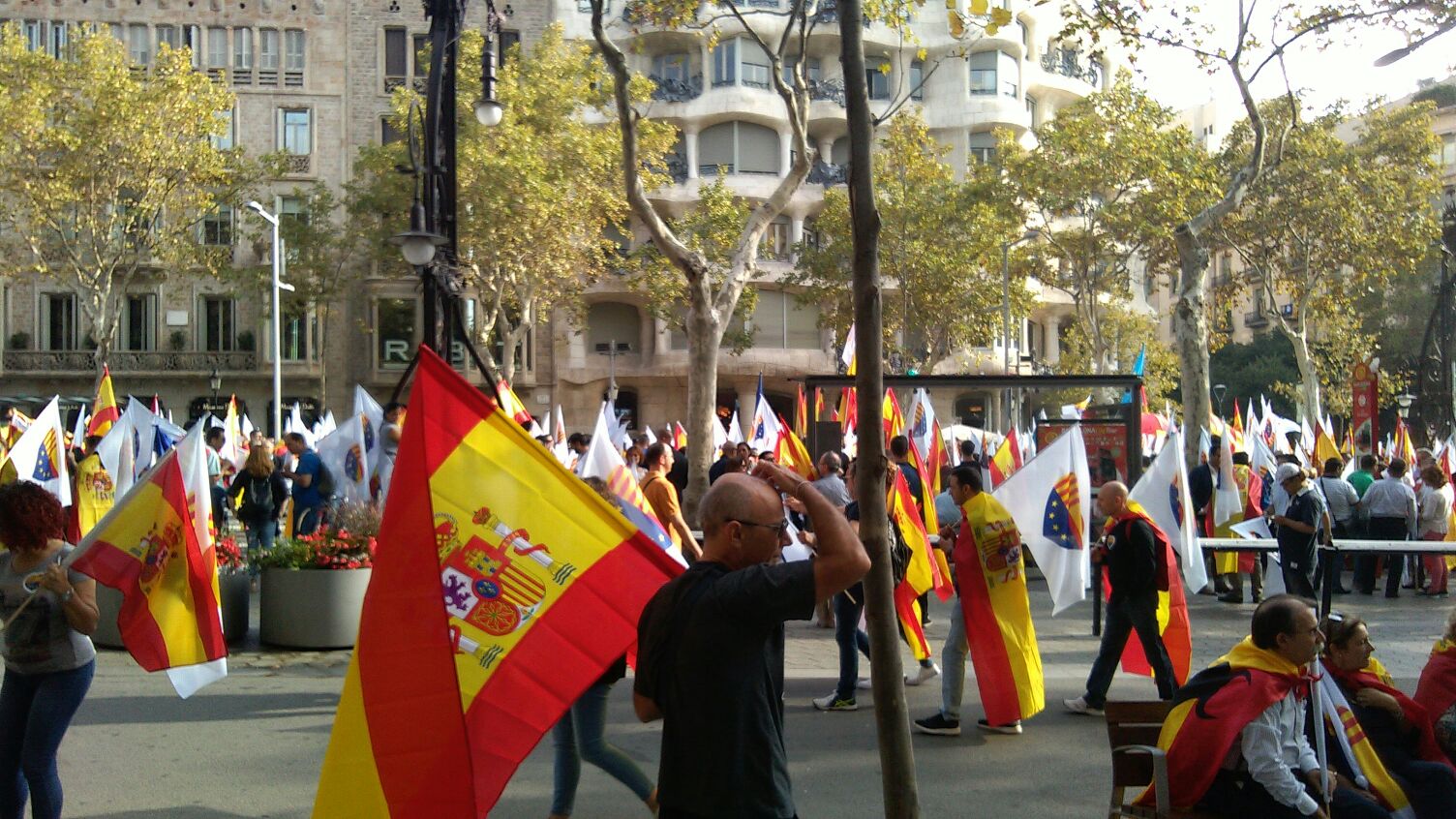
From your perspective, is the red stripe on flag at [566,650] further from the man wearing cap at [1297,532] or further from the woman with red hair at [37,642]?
the man wearing cap at [1297,532]

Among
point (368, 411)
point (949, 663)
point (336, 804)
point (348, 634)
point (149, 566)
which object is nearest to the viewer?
point (336, 804)

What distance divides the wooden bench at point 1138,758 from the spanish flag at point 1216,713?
52 millimetres

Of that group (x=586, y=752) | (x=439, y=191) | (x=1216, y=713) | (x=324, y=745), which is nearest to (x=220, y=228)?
(x=439, y=191)

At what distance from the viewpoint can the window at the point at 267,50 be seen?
46531 mm

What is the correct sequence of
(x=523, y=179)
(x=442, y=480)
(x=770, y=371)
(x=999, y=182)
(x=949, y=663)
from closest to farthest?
(x=442, y=480) → (x=949, y=663) → (x=523, y=179) → (x=999, y=182) → (x=770, y=371)

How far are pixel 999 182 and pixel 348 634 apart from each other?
29.3 meters

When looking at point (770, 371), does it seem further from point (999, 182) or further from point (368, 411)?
point (368, 411)

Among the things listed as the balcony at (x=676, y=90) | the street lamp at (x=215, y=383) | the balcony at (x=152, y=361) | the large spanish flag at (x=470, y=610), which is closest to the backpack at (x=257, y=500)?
the large spanish flag at (x=470, y=610)

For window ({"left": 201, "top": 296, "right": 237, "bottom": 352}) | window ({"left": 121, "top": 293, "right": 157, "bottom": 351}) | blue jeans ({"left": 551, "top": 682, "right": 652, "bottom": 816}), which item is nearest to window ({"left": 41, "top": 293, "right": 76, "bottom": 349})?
window ({"left": 121, "top": 293, "right": 157, "bottom": 351})

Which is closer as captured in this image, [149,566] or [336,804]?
[336,804]

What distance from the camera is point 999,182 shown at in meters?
37.1

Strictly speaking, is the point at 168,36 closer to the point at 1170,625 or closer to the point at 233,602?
the point at 233,602

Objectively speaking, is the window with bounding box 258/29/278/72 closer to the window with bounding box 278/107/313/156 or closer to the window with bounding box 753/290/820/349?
the window with bounding box 278/107/313/156

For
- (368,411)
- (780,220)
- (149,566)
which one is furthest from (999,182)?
(149,566)
